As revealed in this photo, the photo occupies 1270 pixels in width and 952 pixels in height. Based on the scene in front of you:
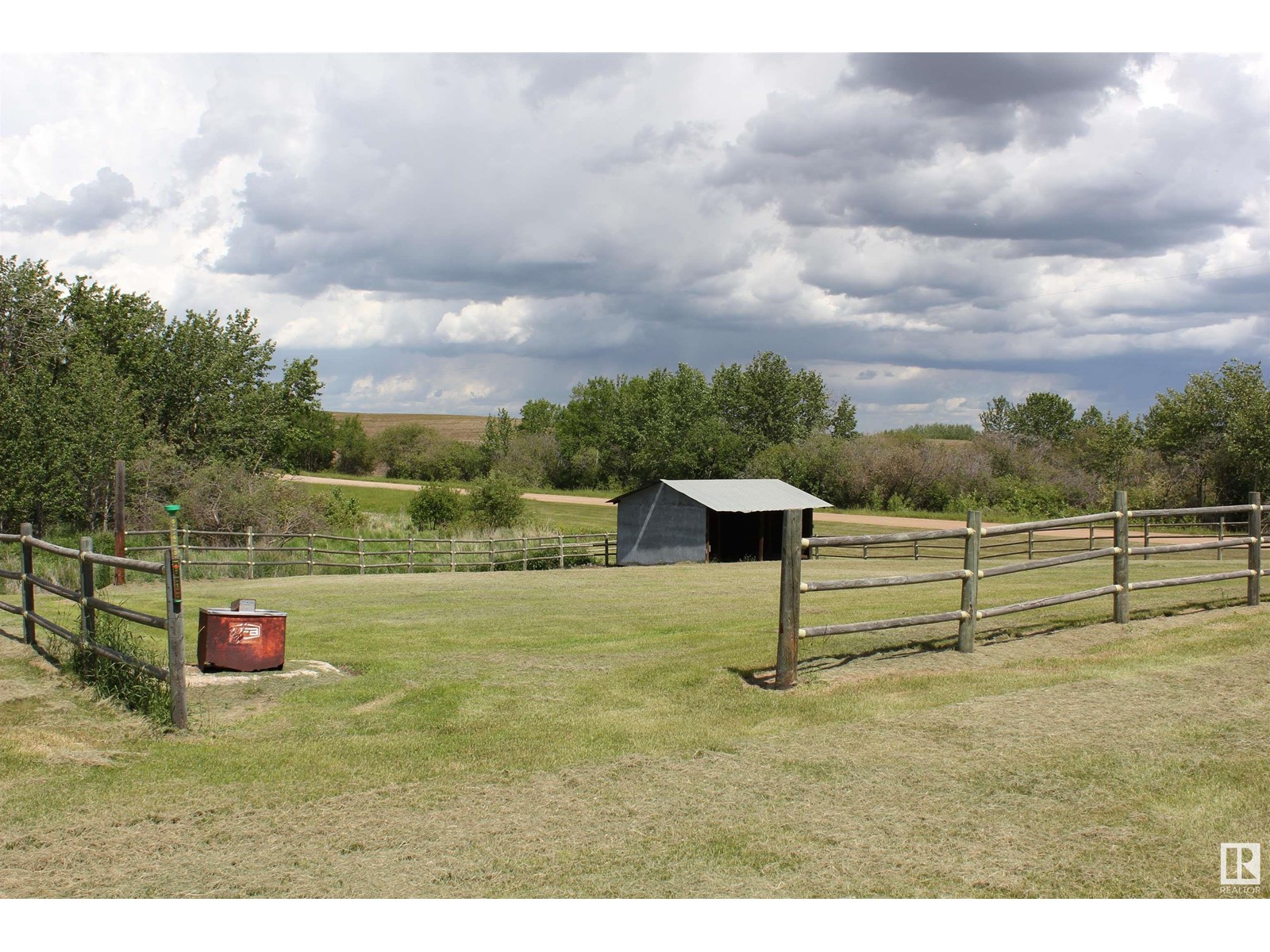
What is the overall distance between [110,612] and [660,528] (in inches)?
1057

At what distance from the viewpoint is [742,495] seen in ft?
119

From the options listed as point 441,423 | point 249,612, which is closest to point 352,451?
point 441,423

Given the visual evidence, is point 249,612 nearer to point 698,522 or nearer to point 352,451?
point 698,522

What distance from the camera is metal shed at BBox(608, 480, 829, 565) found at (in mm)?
34188

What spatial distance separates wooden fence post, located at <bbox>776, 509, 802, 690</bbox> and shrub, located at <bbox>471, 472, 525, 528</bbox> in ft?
131

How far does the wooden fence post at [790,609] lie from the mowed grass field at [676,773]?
21 centimetres

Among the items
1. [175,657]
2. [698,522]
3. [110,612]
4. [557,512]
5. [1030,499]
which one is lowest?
[557,512]

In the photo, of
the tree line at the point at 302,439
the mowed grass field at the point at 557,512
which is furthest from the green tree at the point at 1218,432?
the mowed grass field at the point at 557,512

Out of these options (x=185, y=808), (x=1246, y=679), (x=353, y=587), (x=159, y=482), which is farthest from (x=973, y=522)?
(x=159, y=482)

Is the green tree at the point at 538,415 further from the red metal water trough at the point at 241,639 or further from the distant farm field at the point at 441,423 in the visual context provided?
the red metal water trough at the point at 241,639

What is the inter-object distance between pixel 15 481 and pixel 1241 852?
1630 inches

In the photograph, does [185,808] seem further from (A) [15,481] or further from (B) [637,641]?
(A) [15,481]

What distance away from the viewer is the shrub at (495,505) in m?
47.9

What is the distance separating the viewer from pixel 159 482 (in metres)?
39.5
